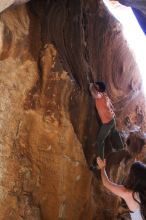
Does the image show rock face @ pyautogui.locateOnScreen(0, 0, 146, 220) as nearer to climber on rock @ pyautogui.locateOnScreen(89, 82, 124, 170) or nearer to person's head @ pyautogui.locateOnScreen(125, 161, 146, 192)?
climber on rock @ pyautogui.locateOnScreen(89, 82, 124, 170)

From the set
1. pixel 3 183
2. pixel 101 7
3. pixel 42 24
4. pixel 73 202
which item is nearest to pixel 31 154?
pixel 3 183

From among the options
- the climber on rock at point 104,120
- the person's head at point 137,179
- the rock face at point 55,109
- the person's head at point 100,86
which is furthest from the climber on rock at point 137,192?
the person's head at point 100,86

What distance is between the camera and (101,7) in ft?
15.4

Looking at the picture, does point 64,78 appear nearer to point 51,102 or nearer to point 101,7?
point 51,102

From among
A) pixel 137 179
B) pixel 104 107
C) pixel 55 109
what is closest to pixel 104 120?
pixel 104 107

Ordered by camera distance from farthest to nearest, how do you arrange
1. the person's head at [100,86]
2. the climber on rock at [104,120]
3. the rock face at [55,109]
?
the person's head at [100,86], the climber on rock at [104,120], the rock face at [55,109]

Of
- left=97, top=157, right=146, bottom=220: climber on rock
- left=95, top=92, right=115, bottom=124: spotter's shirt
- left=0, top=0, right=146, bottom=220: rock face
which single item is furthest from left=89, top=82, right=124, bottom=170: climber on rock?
left=97, top=157, right=146, bottom=220: climber on rock

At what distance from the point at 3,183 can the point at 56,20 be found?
6.84 feet

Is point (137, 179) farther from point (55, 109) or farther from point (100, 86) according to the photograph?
point (100, 86)

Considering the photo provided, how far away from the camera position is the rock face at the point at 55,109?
3.93 meters

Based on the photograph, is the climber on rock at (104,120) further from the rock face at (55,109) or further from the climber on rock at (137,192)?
the climber on rock at (137,192)

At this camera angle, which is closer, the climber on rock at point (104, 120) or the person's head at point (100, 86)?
the climber on rock at point (104, 120)

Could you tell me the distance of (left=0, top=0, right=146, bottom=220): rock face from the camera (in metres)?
3.93

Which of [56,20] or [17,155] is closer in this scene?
[17,155]
